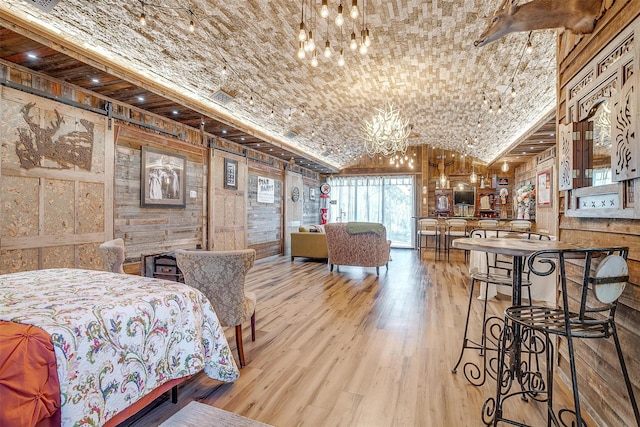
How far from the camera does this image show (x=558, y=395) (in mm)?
2121

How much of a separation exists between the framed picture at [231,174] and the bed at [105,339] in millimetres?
4670

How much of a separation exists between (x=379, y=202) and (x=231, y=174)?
21.5 feet

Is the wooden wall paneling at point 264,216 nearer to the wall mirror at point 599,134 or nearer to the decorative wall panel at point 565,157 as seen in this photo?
the decorative wall panel at point 565,157

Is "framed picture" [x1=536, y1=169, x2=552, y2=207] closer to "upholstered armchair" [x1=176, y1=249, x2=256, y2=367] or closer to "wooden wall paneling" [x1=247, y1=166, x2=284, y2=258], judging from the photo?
"wooden wall paneling" [x1=247, y1=166, x2=284, y2=258]

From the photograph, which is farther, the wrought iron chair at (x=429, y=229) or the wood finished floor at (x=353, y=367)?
the wrought iron chair at (x=429, y=229)

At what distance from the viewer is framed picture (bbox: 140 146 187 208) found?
4.68 meters

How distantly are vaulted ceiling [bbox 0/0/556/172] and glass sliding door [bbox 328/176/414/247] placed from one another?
4510mm

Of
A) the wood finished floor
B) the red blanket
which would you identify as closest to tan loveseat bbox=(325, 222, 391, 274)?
the wood finished floor

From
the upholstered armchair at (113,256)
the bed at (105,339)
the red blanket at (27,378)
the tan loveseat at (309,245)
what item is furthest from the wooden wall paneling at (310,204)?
the red blanket at (27,378)

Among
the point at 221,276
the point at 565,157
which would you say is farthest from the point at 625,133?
the point at 221,276

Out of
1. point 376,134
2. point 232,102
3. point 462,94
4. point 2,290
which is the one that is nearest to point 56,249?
point 2,290

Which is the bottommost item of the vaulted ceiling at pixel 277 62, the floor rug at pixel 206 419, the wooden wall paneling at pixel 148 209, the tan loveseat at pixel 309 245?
the floor rug at pixel 206 419

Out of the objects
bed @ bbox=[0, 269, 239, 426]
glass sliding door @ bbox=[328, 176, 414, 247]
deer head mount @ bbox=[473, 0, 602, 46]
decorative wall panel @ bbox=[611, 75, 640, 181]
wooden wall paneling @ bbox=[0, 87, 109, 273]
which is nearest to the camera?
bed @ bbox=[0, 269, 239, 426]

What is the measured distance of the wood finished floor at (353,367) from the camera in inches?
75.1
